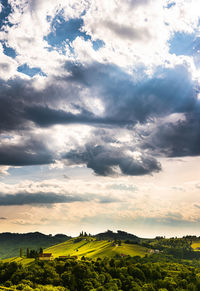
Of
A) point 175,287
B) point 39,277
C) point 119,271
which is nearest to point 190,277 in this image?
point 175,287

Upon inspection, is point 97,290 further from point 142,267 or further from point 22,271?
point 142,267

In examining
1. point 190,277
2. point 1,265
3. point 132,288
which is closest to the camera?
point 132,288

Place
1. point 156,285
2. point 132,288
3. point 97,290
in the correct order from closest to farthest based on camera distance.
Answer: point 97,290 → point 132,288 → point 156,285

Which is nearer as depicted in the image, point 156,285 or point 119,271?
point 156,285

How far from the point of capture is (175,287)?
149375 millimetres

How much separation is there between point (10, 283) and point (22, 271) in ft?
48.5

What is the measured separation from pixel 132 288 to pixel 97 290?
70.8 ft

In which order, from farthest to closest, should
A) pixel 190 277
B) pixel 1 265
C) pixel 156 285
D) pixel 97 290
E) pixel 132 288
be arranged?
pixel 1 265 < pixel 190 277 < pixel 156 285 < pixel 132 288 < pixel 97 290

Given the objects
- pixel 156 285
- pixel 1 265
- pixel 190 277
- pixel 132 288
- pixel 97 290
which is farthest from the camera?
pixel 1 265

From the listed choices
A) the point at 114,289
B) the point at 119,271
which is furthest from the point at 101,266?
the point at 114,289

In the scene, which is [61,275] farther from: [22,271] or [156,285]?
[156,285]

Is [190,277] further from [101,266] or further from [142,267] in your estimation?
[101,266]

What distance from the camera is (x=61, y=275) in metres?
155

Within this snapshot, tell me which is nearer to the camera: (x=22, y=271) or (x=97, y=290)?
(x=97, y=290)
